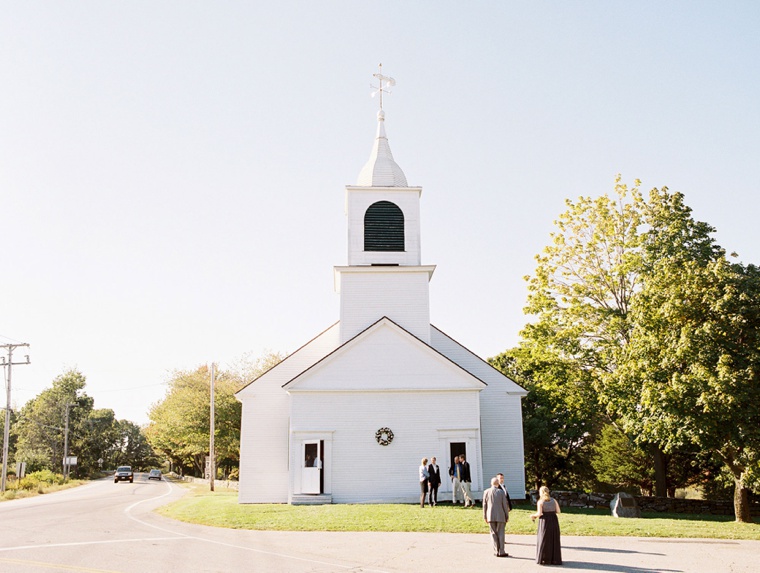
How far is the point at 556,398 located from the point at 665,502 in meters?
6.03

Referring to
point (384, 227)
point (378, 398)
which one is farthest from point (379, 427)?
point (384, 227)

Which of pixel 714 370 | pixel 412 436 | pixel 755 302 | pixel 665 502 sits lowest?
pixel 665 502

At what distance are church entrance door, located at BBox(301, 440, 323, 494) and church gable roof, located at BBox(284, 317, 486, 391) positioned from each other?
7.09 ft

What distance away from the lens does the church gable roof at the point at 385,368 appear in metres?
26.5

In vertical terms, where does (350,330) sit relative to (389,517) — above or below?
above

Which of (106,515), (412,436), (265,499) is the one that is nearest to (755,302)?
(412,436)

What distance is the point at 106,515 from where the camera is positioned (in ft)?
74.4

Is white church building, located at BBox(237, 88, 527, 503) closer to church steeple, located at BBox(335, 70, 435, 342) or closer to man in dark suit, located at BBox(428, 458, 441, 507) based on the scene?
church steeple, located at BBox(335, 70, 435, 342)

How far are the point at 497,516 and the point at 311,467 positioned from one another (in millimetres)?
13039

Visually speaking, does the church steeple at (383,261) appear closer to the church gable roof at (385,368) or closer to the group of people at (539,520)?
the church gable roof at (385,368)

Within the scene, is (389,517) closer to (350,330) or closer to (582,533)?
(582,533)

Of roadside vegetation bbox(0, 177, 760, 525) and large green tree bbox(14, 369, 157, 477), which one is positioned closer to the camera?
roadside vegetation bbox(0, 177, 760, 525)

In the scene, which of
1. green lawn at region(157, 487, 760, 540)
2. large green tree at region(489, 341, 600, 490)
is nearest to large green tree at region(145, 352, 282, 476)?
large green tree at region(489, 341, 600, 490)

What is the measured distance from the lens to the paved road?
40.3 ft
